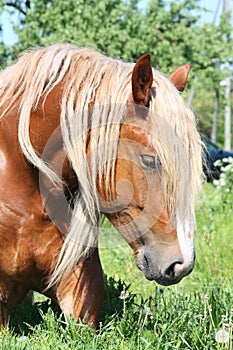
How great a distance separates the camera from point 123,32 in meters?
12.3

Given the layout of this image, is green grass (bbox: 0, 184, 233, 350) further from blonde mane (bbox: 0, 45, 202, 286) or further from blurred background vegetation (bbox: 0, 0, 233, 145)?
blurred background vegetation (bbox: 0, 0, 233, 145)

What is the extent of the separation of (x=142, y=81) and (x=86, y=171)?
1.52 ft

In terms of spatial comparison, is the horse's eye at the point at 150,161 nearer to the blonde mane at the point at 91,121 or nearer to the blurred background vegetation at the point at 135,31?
the blonde mane at the point at 91,121

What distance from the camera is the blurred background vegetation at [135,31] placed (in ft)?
40.0

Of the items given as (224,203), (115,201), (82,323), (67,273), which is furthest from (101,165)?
(224,203)

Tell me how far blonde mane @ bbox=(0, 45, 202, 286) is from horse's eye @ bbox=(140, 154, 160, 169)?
3cm

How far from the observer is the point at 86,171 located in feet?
8.20

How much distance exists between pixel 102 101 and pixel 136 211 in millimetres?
499

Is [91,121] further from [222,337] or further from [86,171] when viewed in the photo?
[222,337]

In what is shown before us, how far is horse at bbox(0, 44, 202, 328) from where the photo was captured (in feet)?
7.73

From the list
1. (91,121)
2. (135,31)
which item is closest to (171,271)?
(91,121)

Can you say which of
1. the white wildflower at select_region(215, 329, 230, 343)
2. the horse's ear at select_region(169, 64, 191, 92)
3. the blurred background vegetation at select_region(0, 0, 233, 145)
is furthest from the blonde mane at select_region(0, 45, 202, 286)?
the blurred background vegetation at select_region(0, 0, 233, 145)

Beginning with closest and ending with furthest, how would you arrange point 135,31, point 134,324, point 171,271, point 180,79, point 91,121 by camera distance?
point 171,271 → point 91,121 → point 180,79 → point 134,324 → point 135,31

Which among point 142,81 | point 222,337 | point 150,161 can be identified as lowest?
point 222,337
